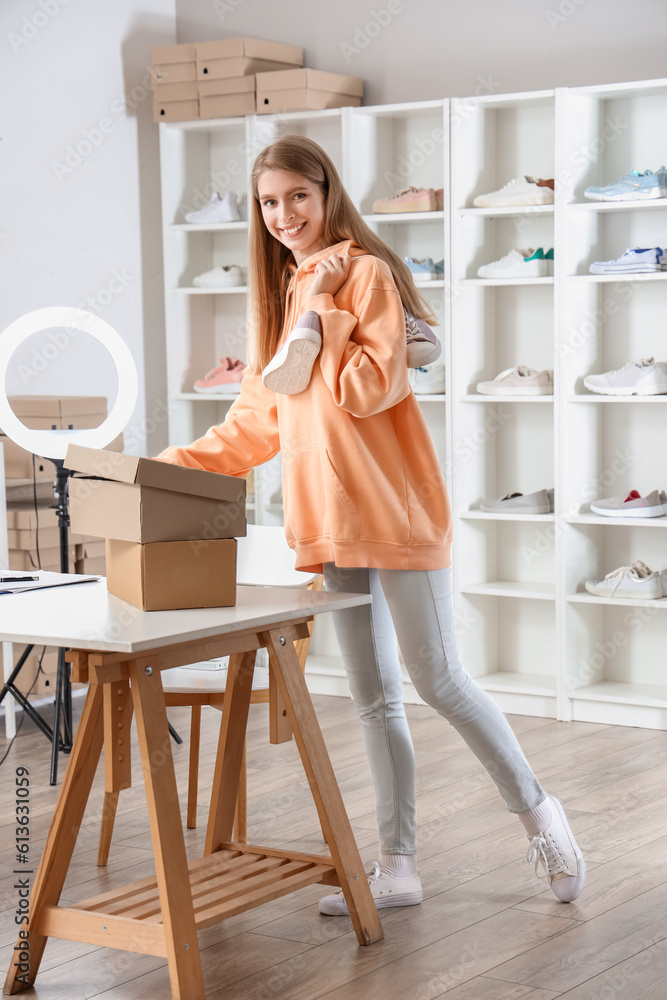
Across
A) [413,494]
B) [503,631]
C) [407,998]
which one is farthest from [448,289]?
[407,998]

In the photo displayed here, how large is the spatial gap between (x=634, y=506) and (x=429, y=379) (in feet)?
2.69

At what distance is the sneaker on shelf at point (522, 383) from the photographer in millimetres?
4031

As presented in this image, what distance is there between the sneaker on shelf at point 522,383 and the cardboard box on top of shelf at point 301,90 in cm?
115

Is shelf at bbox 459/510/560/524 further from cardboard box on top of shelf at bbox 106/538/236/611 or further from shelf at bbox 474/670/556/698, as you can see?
cardboard box on top of shelf at bbox 106/538/236/611

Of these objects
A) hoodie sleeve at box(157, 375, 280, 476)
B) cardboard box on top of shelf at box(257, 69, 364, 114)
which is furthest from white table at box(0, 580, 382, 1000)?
cardboard box on top of shelf at box(257, 69, 364, 114)

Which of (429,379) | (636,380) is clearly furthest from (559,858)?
(429,379)

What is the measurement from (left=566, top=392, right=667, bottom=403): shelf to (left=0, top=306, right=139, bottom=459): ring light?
1535 mm

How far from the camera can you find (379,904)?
2.46 meters

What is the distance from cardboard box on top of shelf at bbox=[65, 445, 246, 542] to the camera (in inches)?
81.5

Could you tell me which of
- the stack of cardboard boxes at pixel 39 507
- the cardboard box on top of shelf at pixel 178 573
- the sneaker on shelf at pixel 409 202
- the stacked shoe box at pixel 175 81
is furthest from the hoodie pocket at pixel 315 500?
the stacked shoe box at pixel 175 81

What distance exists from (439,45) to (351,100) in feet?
1.19

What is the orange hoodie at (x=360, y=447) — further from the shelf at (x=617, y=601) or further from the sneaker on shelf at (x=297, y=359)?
the shelf at (x=617, y=601)

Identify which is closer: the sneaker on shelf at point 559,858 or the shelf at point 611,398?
the sneaker on shelf at point 559,858

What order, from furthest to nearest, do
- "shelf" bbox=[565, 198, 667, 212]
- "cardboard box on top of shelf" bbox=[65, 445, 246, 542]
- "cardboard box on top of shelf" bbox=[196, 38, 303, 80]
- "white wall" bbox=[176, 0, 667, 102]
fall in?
1. "cardboard box on top of shelf" bbox=[196, 38, 303, 80]
2. "white wall" bbox=[176, 0, 667, 102]
3. "shelf" bbox=[565, 198, 667, 212]
4. "cardboard box on top of shelf" bbox=[65, 445, 246, 542]
